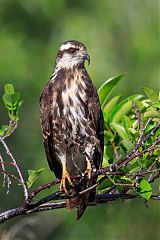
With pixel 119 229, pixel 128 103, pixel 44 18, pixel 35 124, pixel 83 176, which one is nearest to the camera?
pixel 83 176

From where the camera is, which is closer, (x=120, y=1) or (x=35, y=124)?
(x=35, y=124)

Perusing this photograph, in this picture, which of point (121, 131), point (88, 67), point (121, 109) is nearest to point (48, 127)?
point (121, 109)

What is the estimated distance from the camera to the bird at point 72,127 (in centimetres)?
508

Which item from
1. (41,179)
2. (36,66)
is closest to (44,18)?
(36,66)

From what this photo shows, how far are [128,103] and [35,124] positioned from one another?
6.38m

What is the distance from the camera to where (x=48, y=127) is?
524 centimetres

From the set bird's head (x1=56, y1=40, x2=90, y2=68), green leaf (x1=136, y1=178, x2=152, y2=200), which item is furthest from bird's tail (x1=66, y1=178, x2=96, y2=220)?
bird's head (x1=56, y1=40, x2=90, y2=68)

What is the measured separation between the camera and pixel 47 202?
4375 millimetres

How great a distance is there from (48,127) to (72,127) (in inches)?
8.2

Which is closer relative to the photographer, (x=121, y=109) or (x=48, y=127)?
(x=121, y=109)

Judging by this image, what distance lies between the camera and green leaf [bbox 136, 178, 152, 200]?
423 cm

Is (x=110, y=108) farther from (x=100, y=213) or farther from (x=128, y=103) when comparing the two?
(x=100, y=213)

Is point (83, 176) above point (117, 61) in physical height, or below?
below

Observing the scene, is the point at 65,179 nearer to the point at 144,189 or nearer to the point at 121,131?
the point at 121,131
